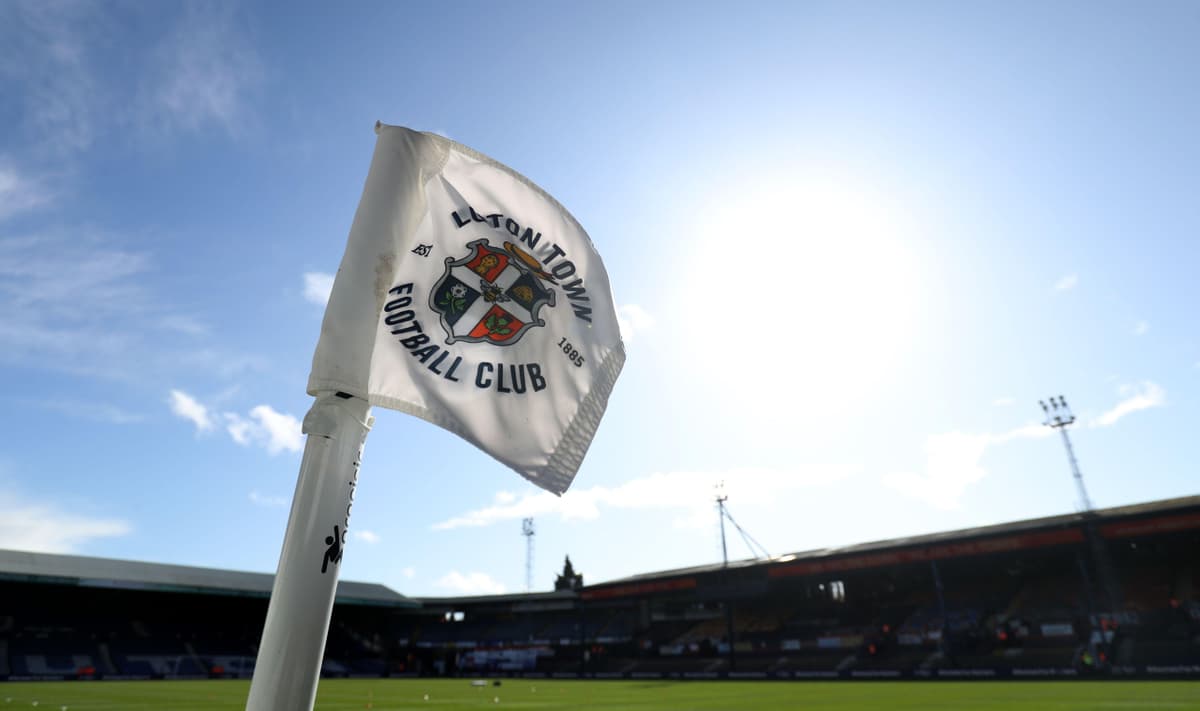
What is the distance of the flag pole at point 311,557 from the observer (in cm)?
175

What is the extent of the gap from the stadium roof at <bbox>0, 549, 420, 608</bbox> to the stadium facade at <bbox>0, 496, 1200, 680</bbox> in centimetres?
16

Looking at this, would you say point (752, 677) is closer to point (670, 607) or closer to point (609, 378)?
point (670, 607)

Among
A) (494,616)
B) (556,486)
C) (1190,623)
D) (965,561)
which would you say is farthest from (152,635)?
(1190,623)

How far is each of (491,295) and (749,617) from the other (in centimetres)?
4602

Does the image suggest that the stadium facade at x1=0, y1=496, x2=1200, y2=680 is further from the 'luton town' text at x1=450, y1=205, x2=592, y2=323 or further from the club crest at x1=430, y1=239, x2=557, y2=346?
the club crest at x1=430, y1=239, x2=557, y2=346

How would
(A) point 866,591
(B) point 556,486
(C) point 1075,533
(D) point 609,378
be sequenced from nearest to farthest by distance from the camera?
(B) point 556,486 < (D) point 609,378 < (C) point 1075,533 < (A) point 866,591

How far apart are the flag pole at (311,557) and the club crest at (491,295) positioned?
2.18ft

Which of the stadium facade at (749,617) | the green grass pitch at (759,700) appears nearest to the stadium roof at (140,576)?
the stadium facade at (749,617)

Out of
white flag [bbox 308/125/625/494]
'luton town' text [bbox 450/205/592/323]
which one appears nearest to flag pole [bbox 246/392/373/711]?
white flag [bbox 308/125/625/494]

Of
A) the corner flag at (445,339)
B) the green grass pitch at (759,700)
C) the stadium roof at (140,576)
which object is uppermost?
the stadium roof at (140,576)

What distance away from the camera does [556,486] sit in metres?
2.71

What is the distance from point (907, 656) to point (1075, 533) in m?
10.2

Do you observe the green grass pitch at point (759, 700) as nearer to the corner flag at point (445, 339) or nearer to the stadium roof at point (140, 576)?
the corner flag at point (445, 339)

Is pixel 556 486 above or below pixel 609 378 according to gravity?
below
